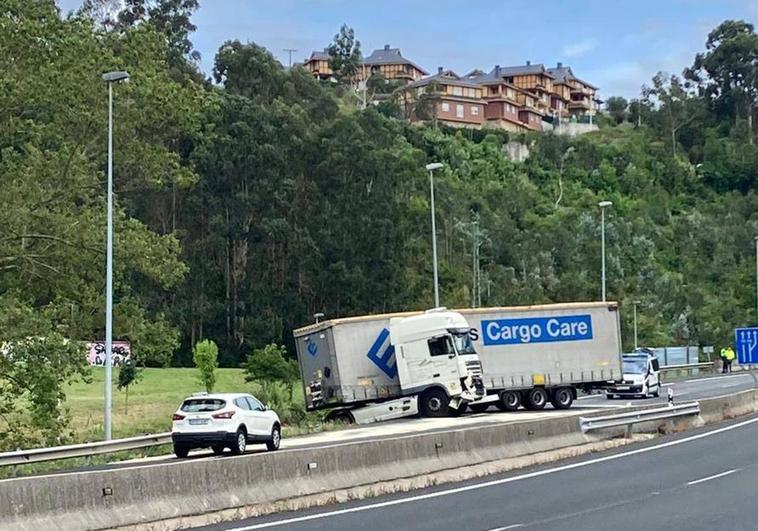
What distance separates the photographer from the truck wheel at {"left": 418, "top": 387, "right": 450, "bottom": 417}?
3834 centimetres

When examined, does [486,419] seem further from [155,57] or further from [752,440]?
[155,57]

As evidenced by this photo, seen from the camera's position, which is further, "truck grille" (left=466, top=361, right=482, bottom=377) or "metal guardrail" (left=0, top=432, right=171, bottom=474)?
"truck grille" (left=466, top=361, right=482, bottom=377)

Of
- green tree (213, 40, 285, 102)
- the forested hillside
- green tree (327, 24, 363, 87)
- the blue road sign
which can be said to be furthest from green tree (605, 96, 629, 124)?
the blue road sign

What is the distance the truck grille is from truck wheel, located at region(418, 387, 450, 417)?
3.92 ft

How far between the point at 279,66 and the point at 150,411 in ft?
167

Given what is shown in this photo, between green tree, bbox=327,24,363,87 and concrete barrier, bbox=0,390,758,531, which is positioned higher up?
green tree, bbox=327,24,363,87

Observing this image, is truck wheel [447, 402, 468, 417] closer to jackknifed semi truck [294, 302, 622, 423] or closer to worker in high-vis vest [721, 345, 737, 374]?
jackknifed semi truck [294, 302, 622, 423]

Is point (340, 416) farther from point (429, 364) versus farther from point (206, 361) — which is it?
point (206, 361)

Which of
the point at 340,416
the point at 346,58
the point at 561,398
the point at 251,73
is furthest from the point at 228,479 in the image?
the point at 346,58

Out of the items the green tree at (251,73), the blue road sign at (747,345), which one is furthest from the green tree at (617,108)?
the blue road sign at (747,345)

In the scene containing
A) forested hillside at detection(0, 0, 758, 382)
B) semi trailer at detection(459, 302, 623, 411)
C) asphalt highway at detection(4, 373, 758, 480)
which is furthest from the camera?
semi trailer at detection(459, 302, 623, 411)

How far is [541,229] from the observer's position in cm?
10412

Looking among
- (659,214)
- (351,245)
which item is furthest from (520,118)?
(351,245)

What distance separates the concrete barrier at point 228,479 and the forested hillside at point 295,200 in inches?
692
